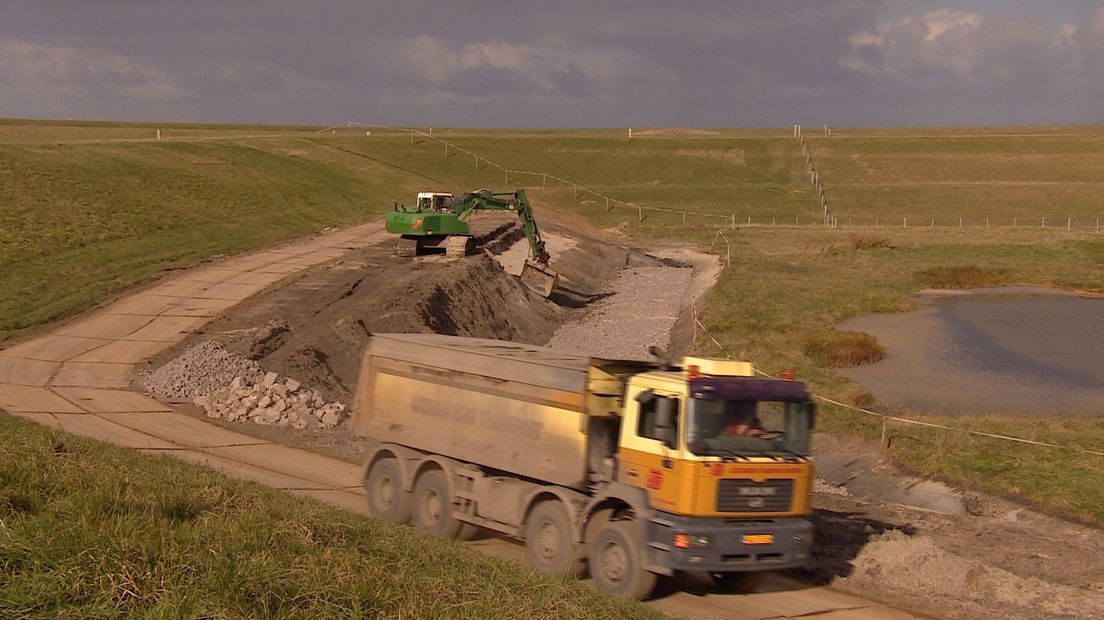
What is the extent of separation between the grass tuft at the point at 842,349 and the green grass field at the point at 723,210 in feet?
1.13

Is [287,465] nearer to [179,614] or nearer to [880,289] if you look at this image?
[179,614]

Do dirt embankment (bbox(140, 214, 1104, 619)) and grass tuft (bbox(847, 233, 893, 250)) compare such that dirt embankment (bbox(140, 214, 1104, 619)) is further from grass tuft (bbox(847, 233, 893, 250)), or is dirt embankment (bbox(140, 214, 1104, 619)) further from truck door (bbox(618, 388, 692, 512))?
grass tuft (bbox(847, 233, 893, 250))

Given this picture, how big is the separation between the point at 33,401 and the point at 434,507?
557 inches

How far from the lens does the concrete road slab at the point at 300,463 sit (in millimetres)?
22156

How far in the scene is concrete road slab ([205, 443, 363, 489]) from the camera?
22156 mm

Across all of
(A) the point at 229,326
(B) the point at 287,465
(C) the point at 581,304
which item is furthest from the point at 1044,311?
(B) the point at 287,465

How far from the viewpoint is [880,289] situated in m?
57.4

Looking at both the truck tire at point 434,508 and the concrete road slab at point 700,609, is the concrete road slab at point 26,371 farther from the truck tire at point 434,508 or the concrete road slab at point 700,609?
the concrete road slab at point 700,609

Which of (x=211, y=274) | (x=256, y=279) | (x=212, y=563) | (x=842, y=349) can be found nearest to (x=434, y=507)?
(x=212, y=563)

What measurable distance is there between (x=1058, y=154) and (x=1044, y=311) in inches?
3060

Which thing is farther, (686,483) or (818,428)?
(818,428)

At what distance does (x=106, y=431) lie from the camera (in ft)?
80.7

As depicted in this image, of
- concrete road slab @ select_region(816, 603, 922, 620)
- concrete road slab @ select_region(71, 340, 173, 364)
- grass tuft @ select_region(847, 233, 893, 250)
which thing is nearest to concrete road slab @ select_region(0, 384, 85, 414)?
concrete road slab @ select_region(71, 340, 173, 364)

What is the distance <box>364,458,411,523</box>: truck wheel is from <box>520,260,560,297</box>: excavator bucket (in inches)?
1327
